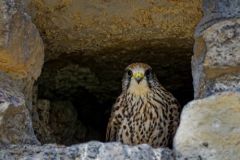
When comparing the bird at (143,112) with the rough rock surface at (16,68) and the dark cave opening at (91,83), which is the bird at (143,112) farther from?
the rough rock surface at (16,68)

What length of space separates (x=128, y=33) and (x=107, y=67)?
534mm

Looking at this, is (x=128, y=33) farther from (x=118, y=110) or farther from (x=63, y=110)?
(x=63, y=110)

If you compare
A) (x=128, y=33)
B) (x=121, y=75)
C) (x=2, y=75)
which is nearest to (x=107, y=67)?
(x=121, y=75)

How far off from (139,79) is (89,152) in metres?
1.27

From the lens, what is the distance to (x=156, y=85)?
3715 mm

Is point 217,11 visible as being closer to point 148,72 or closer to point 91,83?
point 148,72

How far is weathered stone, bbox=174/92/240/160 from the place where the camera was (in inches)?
92.8

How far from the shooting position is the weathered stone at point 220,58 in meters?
2.55

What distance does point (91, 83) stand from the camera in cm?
398

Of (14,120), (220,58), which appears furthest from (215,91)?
(14,120)

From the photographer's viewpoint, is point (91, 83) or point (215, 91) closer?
point (215, 91)

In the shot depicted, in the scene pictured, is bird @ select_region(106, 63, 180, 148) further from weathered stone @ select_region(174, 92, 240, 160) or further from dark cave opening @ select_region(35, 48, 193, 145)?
weathered stone @ select_region(174, 92, 240, 160)

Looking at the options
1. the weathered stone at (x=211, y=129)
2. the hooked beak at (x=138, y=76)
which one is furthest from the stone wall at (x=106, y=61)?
the hooked beak at (x=138, y=76)

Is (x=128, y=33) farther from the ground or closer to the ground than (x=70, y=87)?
farther from the ground
